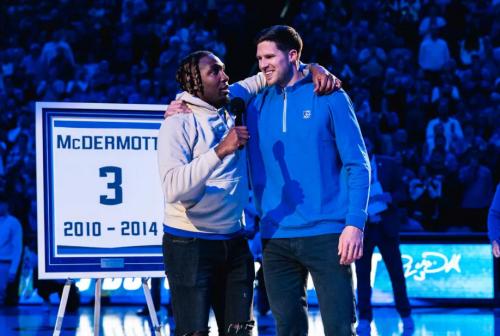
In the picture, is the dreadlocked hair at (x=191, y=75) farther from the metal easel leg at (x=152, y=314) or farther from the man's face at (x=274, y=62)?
the metal easel leg at (x=152, y=314)

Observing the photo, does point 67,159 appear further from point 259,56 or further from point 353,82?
point 353,82

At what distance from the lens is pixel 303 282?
5.20 meters

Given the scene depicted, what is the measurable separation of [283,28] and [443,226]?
9.47 metres

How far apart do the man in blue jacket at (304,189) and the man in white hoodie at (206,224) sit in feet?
0.78

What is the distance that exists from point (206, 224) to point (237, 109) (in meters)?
0.61

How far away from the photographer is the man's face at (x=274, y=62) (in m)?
5.18

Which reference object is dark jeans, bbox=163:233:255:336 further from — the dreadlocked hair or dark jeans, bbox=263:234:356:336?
the dreadlocked hair

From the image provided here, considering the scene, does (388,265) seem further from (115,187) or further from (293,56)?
(293,56)

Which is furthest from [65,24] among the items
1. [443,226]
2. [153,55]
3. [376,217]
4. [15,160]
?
[376,217]

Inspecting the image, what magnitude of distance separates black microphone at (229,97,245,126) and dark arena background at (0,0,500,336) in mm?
5390

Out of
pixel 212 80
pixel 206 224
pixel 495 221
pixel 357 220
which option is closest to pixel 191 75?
pixel 212 80

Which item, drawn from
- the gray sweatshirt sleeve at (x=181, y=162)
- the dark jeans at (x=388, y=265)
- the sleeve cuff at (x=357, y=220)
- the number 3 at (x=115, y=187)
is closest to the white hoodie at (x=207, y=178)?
the gray sweatshirt sleeve at (x=181, y=162)

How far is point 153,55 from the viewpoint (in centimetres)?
1931

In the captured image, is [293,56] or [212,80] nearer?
[293,56]
